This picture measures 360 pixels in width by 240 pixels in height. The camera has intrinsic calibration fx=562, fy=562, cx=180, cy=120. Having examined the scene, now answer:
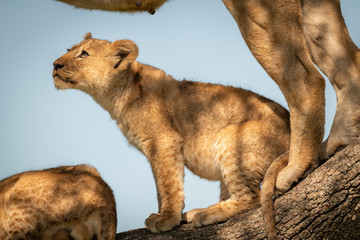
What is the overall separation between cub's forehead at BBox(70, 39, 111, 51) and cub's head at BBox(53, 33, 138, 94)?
0.04 feet

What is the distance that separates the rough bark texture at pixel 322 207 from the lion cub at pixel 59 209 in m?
1.15

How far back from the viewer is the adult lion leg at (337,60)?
444 cm

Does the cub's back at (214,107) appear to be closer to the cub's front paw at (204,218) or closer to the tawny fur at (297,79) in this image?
the tawny fur at (297,79)

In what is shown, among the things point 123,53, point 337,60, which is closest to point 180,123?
point 123,53

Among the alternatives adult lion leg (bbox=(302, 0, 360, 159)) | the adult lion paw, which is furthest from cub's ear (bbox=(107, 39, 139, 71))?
the adult lion paw

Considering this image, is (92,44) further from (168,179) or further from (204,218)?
(204,218)

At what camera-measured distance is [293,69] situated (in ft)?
14.5

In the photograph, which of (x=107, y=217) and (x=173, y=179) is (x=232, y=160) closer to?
(x=173, y=179)

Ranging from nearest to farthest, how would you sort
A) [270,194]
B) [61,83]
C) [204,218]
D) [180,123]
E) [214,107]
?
[270,194]
[204,218]
[214,107]
[180,123]
[61,83]

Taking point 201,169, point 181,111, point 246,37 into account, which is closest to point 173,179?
point 201,169

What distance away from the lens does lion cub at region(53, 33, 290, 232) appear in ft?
16.9

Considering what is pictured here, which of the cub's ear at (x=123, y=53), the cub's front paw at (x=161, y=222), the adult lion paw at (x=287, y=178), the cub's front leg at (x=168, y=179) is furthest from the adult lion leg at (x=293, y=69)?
the cub's ear at (x=123, y=53)

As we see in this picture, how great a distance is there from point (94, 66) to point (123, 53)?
1.18ft

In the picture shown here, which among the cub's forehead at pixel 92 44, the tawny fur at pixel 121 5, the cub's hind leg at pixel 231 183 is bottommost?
the cub's hind leg at pixel 231 183
